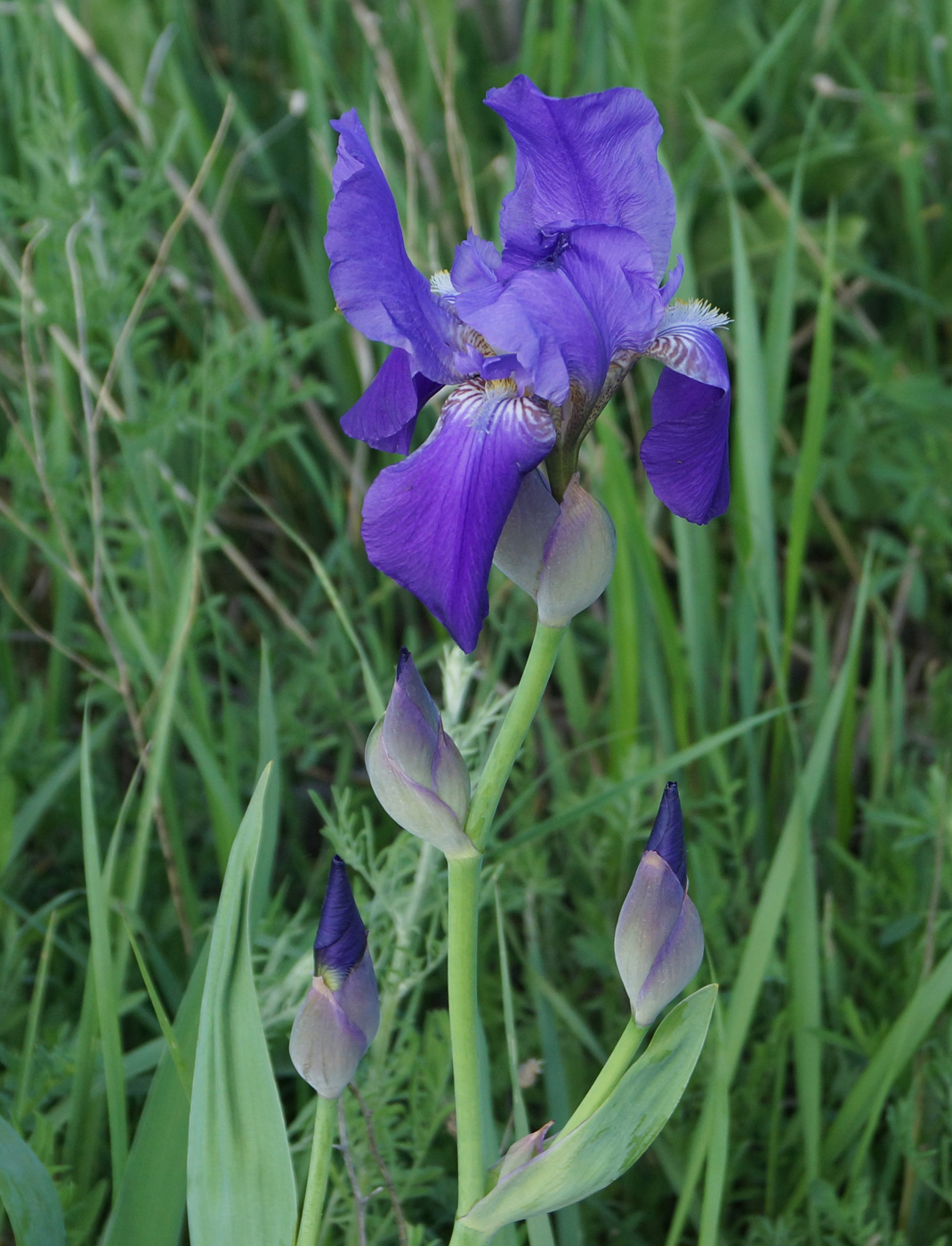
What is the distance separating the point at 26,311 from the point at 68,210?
16cm

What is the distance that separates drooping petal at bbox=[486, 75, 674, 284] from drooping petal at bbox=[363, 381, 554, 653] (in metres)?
0.12

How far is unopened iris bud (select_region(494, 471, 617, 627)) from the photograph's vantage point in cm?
67

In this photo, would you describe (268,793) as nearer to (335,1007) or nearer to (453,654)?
(453,654)

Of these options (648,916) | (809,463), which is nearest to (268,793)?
(648,916)

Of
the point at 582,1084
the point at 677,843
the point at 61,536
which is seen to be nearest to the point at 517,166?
the point at 677,843

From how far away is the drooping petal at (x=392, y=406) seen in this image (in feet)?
2.40

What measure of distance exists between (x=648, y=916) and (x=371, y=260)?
43cm

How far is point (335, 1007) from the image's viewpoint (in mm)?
745

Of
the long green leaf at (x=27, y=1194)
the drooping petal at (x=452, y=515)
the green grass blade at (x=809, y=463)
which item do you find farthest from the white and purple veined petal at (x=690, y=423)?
the green grass blade at (x=809, y=463)

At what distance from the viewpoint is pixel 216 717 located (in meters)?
1.61

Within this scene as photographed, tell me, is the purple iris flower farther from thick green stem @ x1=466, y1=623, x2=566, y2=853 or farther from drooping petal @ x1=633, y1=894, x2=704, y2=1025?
drooping petal @ x1=633, y1=894, x2=704, y2=1025

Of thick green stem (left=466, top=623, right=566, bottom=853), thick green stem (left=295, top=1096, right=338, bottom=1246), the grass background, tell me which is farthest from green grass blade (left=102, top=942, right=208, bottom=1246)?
thick green stem (left=466, top=623, right=566, bottom=853)

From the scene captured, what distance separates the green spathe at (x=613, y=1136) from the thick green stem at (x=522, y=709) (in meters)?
0.18

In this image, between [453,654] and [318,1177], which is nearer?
[318,1177]
